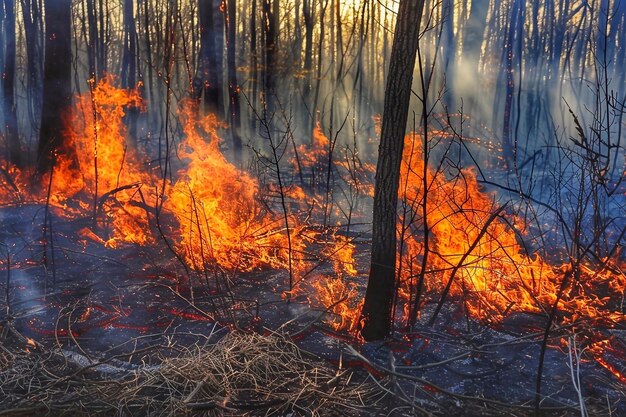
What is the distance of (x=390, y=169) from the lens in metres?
4.41

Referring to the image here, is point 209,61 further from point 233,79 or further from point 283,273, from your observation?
point 283,273

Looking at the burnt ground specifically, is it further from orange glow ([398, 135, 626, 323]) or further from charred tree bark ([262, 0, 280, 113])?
charred tree bark ([262, 0, 280, 113])

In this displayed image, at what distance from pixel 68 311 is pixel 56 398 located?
178cm

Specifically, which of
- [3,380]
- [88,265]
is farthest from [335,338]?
[88,265]

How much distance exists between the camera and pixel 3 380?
404 centimetres

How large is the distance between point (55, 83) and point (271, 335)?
8.22 metres

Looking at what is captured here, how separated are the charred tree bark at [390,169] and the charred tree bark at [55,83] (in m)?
7.96

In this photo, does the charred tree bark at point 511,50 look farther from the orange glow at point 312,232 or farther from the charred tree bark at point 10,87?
the charred tree bark at point 10,87

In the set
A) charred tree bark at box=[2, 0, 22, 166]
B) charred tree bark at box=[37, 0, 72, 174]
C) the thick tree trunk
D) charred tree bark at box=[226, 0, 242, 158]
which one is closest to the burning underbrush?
charred tree bark at box=[37, 0, 72, 174]

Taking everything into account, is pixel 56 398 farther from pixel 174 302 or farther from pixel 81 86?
pixel 81 86

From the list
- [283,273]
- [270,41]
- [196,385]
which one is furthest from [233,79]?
[196,385]

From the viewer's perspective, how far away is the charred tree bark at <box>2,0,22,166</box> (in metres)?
12.1

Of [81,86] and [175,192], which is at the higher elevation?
[81,86]

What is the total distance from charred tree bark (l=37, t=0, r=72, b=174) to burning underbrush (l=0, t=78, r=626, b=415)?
0.36 m
